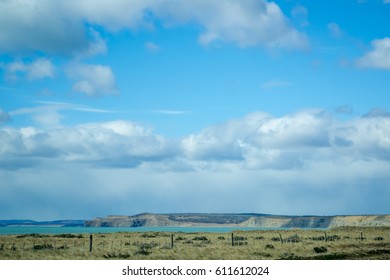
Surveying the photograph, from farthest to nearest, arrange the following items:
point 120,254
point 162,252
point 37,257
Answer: point 162,252, point 120,254, point 37,257

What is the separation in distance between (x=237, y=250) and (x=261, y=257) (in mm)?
5933

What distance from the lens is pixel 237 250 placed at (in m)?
47.4

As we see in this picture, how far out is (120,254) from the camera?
136 ft
